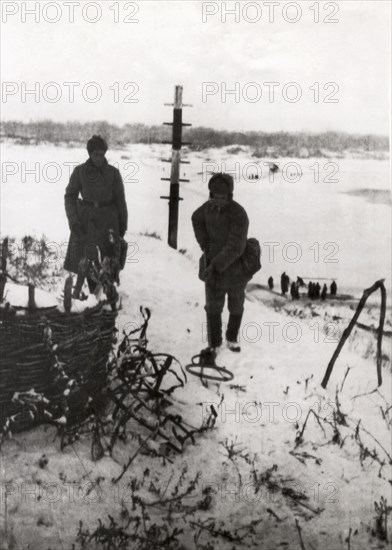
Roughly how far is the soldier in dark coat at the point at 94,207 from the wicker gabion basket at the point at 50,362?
1.02ft

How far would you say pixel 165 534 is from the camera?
6.04 feet

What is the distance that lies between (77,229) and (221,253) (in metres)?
0.50

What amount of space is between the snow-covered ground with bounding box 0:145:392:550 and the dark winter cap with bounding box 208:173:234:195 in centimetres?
5

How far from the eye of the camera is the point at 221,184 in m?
2.06

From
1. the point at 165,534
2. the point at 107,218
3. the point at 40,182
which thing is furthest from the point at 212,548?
the point at 40,182

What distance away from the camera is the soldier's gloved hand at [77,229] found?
2051mm

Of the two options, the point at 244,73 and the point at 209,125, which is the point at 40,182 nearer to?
the point at 209,125

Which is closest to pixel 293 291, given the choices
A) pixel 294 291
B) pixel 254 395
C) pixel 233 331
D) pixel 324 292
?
pixel 294 291

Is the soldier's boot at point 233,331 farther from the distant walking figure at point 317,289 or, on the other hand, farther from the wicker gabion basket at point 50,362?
the wicker gabion basket at point 50,362

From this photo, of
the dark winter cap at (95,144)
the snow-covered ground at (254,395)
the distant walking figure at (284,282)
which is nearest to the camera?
the snow-covered ground at (254,395)

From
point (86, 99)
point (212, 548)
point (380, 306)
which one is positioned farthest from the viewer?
point (380, 306)

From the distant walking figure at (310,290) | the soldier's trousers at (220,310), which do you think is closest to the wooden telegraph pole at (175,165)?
the soldier's trousers at (220,310)

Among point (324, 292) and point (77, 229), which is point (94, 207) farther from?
point (324, 292)

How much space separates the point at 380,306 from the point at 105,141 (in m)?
1.14
